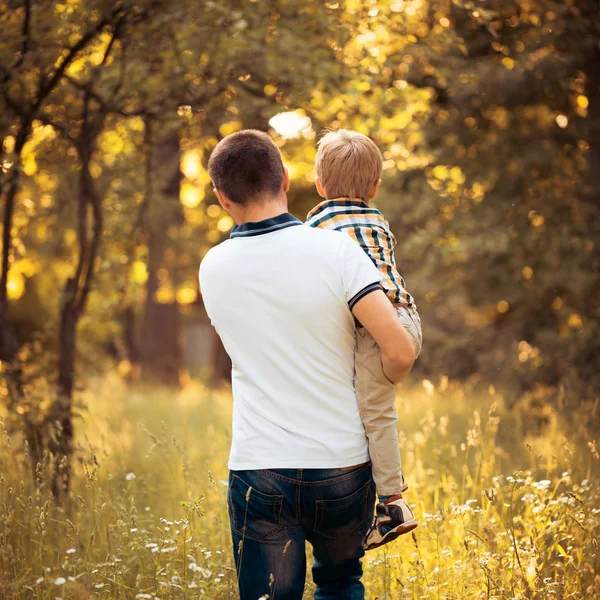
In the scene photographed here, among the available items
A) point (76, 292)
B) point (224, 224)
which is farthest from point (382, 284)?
point (224, 224)

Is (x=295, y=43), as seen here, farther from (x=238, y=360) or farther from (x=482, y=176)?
(x=482, y=176)

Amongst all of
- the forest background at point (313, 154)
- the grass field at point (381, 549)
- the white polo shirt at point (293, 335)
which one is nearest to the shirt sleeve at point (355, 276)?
the white polo shirt at point (293, 335)

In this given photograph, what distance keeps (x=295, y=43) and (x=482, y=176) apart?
216 inches

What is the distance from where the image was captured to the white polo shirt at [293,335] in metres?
2.24

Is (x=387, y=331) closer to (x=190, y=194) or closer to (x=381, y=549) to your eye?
(x=381, y=549)

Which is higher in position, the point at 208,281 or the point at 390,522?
the point at 208,281

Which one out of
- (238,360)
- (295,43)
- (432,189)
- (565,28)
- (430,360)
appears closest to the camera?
(238,360)

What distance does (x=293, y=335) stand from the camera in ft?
7.48

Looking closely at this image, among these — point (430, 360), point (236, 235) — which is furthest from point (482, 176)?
point (236, 235)

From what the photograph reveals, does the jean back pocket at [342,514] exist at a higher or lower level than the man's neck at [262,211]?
lower

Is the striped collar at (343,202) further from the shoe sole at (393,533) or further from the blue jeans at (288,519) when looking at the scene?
the shoe sole at (393,533)

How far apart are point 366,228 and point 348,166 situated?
227 millimetres

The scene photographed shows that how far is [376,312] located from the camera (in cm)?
222

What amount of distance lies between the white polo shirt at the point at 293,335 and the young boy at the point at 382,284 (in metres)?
0.06
